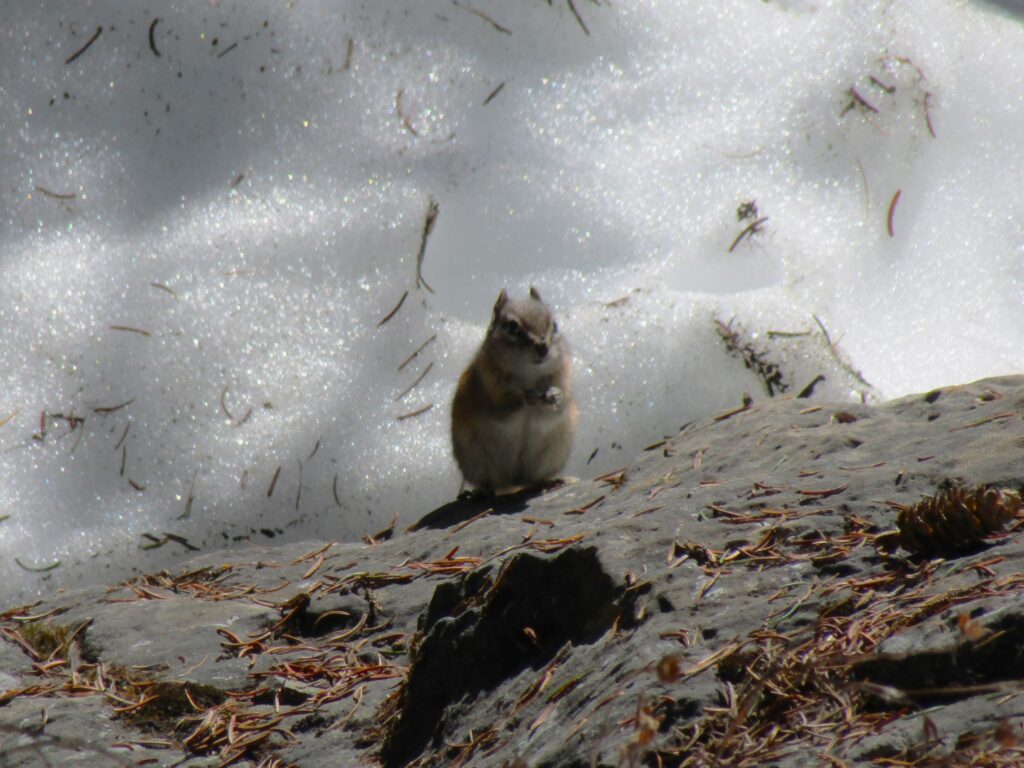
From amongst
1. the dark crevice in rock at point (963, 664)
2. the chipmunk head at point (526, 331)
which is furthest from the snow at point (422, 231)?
the dark crevice in rock at point (963, 664)

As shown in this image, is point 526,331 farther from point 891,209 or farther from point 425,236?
point 891,209

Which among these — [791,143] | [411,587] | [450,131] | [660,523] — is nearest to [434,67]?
[450,131]

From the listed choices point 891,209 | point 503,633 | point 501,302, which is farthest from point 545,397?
point 503,633

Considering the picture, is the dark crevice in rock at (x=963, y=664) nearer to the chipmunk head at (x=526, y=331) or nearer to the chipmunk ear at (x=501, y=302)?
the chipmunk head at (x=526, y=331)

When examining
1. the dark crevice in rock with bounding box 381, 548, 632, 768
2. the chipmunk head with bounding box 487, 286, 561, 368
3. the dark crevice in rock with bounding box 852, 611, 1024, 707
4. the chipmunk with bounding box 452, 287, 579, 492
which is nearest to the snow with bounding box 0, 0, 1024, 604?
the chipmunk with bounding box 452, 287, 579, 492

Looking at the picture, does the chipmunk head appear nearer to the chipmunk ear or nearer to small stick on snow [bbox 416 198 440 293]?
the chipmunk ear
